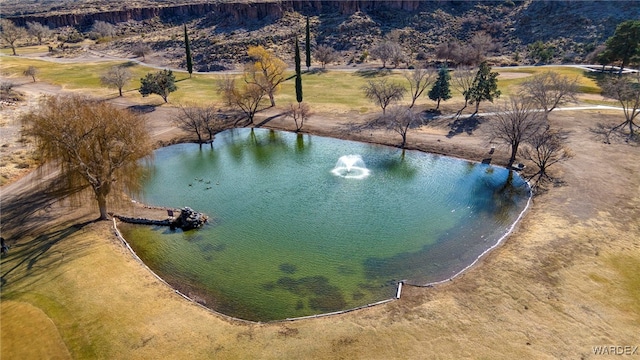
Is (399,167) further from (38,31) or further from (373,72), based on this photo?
(38,31)

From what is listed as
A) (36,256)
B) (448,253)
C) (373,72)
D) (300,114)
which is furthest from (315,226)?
(373,72)

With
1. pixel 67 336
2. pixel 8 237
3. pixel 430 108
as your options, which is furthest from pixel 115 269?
pixel 430 108

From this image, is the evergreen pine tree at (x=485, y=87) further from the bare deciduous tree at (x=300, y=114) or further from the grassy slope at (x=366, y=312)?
the grassy slope at (x=366, y=312)

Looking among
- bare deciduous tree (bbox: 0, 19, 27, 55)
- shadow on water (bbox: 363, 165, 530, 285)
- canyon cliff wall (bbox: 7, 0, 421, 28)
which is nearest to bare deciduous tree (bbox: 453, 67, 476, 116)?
shadow on water (bbox: 363, 165, 530, 285)

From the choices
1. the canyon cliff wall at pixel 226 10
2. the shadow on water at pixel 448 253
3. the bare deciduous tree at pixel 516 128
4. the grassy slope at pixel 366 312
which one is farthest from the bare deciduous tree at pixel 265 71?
the canyon cliff wall at pixel 226 10

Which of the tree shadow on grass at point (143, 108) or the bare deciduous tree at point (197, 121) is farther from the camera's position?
the tree shadow on grass at point (143, 108)

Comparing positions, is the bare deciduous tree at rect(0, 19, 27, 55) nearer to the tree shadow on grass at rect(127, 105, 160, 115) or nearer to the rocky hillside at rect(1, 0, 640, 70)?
the rocky hillside at rect(1, 0, 640, 70)
